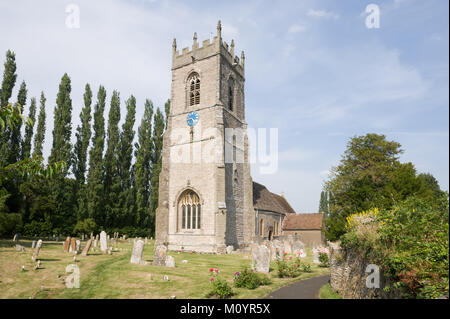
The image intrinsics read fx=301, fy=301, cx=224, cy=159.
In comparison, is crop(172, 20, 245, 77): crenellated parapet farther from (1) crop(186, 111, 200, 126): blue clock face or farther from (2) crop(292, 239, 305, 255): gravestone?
(2) crop(292, 239, 305, 255): gravestone

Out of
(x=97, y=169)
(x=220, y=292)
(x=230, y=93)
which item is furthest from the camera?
(x=97, y=169)

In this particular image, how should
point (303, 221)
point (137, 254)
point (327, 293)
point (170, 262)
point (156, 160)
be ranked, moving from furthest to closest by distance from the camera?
point (156, 160) → point (303, 221) → point (137, 254) → point (170, 262) → point (327, 293)

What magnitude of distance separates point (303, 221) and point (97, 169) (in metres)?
26.6

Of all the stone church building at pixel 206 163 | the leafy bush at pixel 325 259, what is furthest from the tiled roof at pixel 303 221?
the leafy bush at pixel 325 259

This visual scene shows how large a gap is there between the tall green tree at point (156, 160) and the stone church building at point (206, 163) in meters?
11.2

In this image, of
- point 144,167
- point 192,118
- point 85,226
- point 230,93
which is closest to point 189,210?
point 192,118

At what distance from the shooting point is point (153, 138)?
43469mm

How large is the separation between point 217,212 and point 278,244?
18.7 feet

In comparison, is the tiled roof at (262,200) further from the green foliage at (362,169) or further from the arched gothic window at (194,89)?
the arched gothic window at (194,89)

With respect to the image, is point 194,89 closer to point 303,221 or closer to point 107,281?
point 107,281

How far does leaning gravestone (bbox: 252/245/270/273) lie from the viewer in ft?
48.2

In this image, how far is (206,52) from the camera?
3017 centimetres
